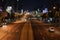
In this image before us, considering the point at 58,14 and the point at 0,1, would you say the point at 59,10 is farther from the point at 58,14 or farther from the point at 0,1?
the point at 0,1

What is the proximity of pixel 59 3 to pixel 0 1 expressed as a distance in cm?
3417

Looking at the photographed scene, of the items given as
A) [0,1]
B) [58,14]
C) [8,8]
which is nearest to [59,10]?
[58,14]

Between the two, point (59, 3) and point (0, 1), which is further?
point (0, 1)

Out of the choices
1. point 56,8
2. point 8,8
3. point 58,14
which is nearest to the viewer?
point 58,14

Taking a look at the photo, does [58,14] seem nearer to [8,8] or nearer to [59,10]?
[59,10]

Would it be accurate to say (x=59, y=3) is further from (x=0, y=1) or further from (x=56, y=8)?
(x=0, y=1)

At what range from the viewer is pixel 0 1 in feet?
364

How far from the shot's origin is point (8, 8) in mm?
143625

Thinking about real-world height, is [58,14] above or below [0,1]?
below

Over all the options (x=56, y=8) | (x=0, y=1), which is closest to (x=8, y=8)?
(x=0, y=1)

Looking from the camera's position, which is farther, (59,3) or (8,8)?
(8,8)

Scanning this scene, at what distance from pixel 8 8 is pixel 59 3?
52732 millimetres

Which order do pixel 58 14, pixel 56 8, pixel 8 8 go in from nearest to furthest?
pixel 58 14, pixel 56 8, pixel 8 8

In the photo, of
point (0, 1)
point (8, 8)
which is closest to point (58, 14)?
point (0, 1)
